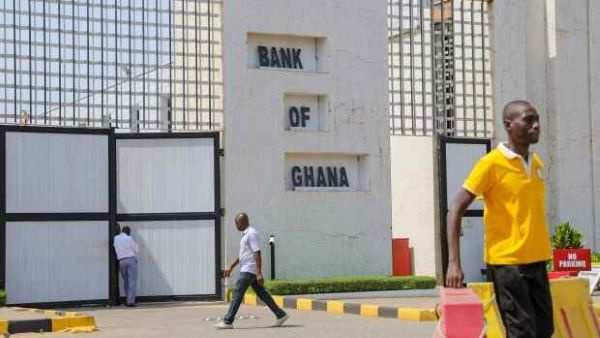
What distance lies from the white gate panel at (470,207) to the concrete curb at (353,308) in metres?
5.17

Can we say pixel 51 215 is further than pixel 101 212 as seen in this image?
No

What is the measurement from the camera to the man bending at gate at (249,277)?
15.7m

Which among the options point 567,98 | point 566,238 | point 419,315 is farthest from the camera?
point 567,98

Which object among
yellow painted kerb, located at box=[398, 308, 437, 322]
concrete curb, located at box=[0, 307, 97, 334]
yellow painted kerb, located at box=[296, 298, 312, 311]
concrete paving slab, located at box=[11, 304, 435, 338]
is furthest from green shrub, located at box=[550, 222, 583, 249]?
concrete curb, located at box=[0, 307, 97, 334]

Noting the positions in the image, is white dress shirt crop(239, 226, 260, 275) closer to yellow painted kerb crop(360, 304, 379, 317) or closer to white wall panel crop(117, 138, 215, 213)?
yellow painted kerb crop(360, 304, 379, 317)

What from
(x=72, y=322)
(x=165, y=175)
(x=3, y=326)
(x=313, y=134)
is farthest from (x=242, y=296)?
(x=313, y=134)

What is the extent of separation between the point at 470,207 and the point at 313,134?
3.91 m

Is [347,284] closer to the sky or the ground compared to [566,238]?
closer to the ground

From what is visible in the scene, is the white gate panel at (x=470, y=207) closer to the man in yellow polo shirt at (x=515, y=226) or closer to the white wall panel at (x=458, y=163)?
the white wall panel at (x=458, y=163)

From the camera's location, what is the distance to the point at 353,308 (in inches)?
728

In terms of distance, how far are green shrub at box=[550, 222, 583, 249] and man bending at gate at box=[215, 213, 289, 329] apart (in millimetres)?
10635

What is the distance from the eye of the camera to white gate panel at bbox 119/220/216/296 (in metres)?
21.7

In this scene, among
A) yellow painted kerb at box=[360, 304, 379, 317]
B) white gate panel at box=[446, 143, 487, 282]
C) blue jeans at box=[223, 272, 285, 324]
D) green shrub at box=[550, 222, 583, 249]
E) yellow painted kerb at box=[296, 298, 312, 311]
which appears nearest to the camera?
blue jeans at box=[223, 272, 285, 324]

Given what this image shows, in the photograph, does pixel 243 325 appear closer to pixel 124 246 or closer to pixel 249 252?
pixel 249 252
